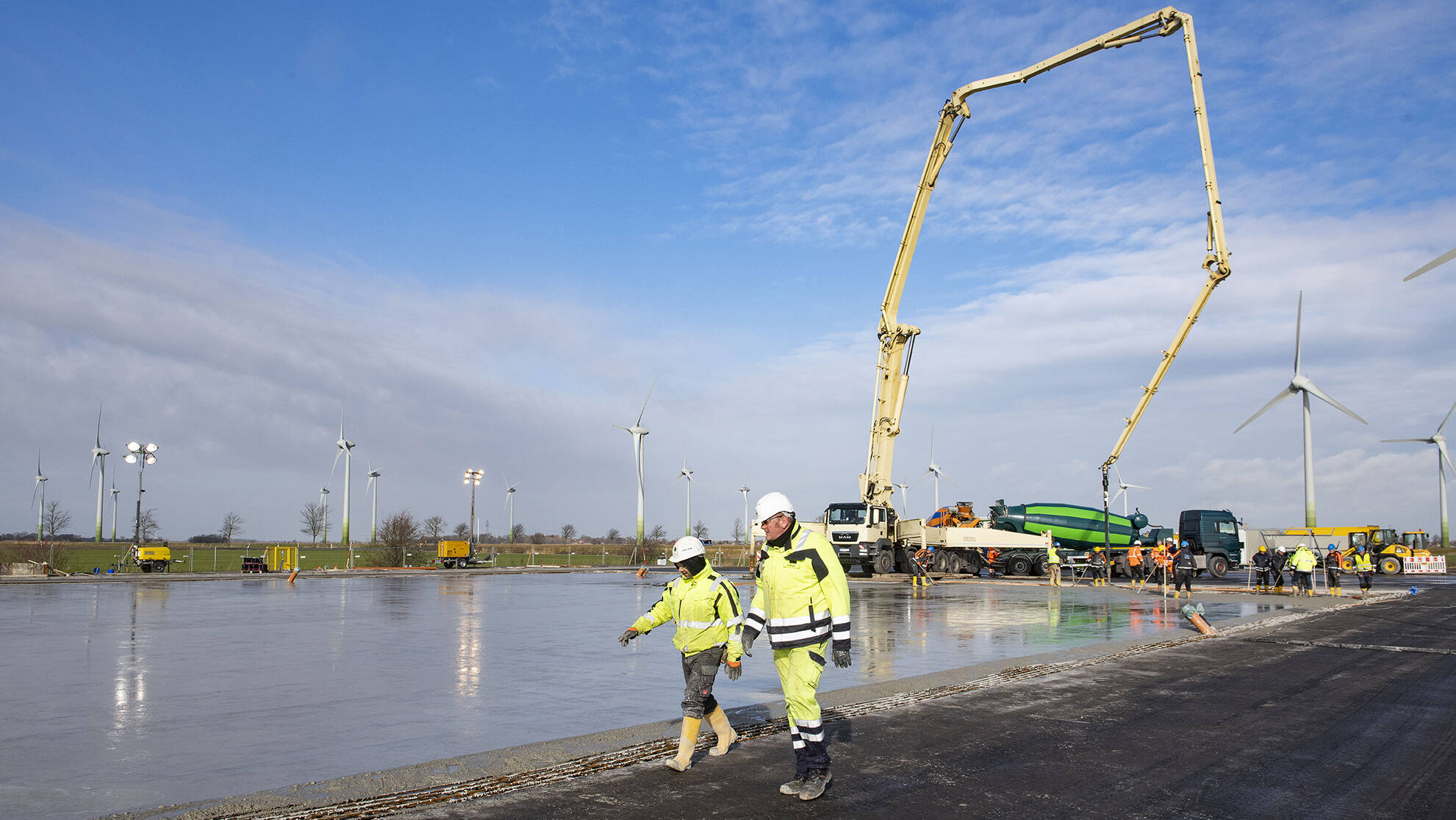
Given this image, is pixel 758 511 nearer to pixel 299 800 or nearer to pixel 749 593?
pixel 299 800

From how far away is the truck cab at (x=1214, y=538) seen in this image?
137 feet

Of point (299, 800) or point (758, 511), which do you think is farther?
point (758, 511)

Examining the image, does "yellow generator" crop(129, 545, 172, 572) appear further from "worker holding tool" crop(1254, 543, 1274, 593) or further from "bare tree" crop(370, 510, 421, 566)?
"worker holding tool" crop(1254, 543, 1274, 593)

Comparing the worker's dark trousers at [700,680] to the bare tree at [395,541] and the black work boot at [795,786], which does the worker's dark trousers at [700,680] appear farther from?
the bare tree at [395,541]

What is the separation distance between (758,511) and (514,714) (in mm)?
3646

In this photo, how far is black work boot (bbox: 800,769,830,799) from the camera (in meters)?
5.83

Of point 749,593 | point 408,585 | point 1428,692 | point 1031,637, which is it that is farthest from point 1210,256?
point 408,585

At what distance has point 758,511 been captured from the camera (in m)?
6.56

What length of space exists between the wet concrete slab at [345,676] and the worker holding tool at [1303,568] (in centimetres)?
426

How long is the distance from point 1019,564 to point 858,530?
8.44m

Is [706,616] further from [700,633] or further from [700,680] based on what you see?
[700,680]

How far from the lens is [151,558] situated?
44.8 m

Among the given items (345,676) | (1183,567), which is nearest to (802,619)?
(345,676)

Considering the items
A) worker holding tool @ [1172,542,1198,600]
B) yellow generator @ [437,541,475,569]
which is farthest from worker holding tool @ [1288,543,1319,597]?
yellow generator @ [437,541,475,569]
